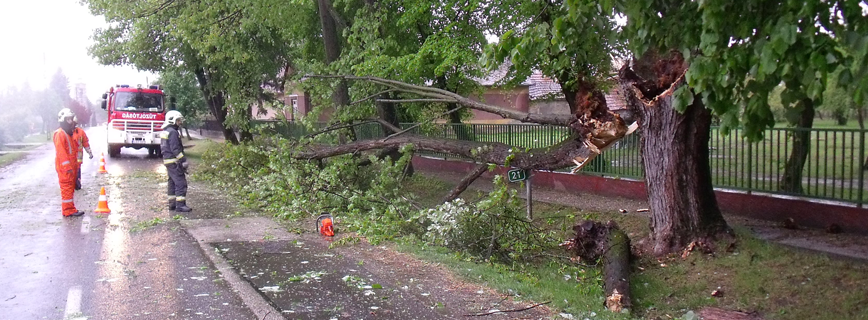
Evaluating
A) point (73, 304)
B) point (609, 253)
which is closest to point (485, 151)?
point (609, 253)

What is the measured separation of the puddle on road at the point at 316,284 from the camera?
5.56 metres

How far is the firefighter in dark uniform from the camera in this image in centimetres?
1090

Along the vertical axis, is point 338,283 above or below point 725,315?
above

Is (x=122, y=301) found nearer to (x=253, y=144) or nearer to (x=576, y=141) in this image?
(x=576, y=141)

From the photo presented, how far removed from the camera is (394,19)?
52.1 feet

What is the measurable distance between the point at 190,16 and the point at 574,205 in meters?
10.8

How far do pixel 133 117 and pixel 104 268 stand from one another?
1977 centimetres

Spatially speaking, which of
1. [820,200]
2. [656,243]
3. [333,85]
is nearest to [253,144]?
[333,85]

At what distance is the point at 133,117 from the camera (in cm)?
2508

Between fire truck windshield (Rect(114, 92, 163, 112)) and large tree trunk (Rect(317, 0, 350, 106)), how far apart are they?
13367 millimetres

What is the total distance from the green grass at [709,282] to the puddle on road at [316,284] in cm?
97

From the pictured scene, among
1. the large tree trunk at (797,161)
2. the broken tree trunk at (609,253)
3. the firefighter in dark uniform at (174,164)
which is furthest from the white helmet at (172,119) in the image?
the large tree trunk at (797,161)

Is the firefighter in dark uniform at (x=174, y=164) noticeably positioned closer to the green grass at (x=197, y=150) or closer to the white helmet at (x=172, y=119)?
the white helmet at (x=172, y=119)

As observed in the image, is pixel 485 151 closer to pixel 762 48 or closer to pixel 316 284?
pixel 316 284
